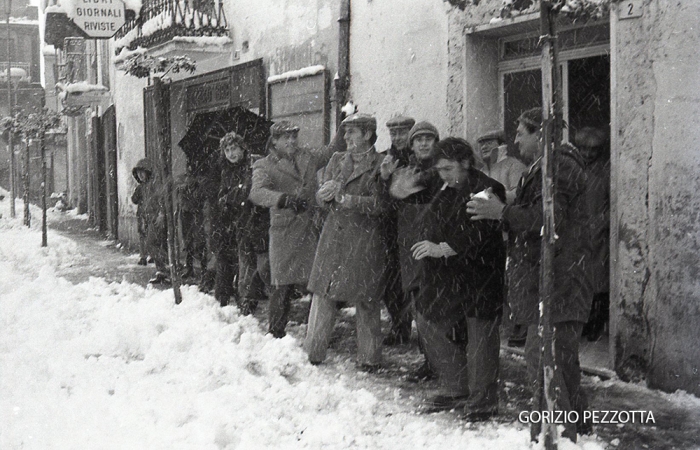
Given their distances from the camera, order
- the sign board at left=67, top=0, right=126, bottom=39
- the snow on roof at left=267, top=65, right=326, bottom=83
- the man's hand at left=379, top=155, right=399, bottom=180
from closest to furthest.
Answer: the man's hand at left=379, top=155, right=399, bottom=180, the snow on roof at left=267, top=65, right=326, bottom=83, the sign board at left=67, top=0, right=126, bottom=39

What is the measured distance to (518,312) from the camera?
16.0 feet

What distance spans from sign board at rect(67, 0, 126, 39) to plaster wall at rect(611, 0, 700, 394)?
12.1 metres

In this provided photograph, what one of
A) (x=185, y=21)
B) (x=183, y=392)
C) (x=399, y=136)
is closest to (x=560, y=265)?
(x=183, y=392)

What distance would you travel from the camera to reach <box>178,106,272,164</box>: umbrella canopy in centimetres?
1048

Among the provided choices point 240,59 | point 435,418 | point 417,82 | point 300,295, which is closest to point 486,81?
point 417,82

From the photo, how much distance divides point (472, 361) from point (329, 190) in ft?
6.13

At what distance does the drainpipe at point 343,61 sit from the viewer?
10180 mm

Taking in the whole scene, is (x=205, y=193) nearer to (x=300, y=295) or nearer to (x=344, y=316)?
(x=300, y=295)

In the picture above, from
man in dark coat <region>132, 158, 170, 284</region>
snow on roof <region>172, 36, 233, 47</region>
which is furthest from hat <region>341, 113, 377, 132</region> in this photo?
snow on roof <region>172, 36, 233, 47</region>

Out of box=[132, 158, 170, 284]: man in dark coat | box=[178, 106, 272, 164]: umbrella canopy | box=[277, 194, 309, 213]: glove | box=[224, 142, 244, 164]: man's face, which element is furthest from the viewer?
box=[132, 158, 170, 284]: man in dark coat

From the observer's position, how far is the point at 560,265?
468 cm

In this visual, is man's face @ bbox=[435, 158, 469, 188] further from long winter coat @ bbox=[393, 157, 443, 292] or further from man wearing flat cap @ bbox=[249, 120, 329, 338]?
man wearing flat cap @ bbox=[249, 120, 329, 338]

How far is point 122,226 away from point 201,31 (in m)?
6.29

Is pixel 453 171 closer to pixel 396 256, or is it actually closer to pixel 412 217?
pixel 412 217
